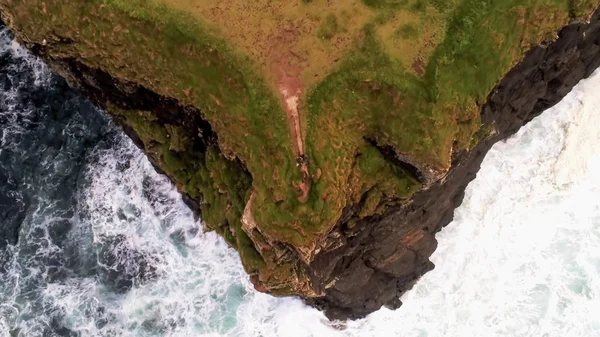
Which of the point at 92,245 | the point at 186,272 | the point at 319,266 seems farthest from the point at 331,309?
the point at 92,245

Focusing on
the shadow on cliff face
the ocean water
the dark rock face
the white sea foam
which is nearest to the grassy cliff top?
the dark rock face

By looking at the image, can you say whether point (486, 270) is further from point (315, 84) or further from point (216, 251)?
point (315, 84)

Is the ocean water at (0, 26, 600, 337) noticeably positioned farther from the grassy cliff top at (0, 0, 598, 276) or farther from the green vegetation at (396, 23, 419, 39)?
the green vegetation at (396, 23, 419, 39)

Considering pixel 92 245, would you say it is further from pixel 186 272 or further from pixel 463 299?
pixel 463 299

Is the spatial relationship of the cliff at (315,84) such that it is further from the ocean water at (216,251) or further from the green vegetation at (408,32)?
the ocean water at (216,251)

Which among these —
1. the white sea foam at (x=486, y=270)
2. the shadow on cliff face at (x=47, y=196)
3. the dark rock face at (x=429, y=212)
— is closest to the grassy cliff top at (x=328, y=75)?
the dark rock face at (x=429, y=212)

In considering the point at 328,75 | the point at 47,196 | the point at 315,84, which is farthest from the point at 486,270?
the point at 47,196
